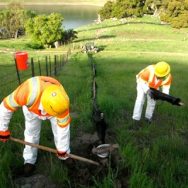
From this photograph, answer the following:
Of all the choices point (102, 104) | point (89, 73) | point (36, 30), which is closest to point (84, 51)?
point (36, 30)

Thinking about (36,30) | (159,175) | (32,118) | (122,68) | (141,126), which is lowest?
(36,30)

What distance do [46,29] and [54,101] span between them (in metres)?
30.9

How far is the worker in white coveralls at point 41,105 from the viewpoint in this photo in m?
5.32

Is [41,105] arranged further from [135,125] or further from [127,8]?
[127,8]

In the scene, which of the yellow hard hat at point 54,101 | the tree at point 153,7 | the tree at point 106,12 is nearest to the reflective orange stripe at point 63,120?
the yellow hard hat at point 54,101

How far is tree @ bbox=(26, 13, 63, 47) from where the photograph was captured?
35312 mm

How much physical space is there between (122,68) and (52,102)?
14.9 m

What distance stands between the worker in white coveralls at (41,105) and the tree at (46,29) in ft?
97.1

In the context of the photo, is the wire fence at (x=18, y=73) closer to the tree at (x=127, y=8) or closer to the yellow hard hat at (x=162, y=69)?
the yellow hard hat at (x=162, y=69)

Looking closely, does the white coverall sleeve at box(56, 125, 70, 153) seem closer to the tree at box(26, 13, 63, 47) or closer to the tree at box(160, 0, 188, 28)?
the tree at box(26, 13, 63, 47)

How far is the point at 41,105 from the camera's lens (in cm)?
559

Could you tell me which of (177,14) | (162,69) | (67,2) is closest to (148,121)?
(162,69)

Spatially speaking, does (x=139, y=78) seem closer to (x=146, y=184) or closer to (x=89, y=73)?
(x=146, y=184)

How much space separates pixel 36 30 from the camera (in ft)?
119
